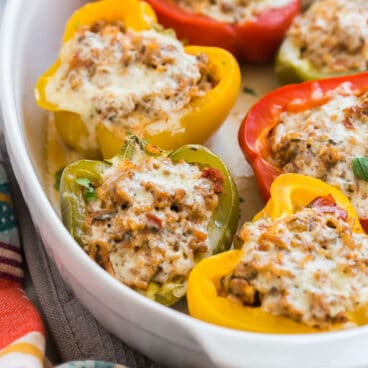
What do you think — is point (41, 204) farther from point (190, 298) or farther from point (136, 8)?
point (136, 8)

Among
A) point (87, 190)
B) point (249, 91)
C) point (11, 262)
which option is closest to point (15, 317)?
point (11, 262)

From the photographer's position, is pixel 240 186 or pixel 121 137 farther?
pixel 240 186

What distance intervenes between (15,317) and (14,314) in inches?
0.7

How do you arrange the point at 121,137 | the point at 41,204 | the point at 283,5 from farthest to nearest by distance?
the point at 283,5 → the point at 121,137 → the point at 41,204

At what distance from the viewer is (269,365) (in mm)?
1988

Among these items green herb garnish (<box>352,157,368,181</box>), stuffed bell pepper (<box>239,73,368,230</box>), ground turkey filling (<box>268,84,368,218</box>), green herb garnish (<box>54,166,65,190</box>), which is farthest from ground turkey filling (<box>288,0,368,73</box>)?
green herb garnish (<box>54,166,65,190</box>)

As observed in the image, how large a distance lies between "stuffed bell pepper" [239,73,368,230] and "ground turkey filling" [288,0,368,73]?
0.25 m

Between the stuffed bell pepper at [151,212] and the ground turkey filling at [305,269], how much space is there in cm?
19

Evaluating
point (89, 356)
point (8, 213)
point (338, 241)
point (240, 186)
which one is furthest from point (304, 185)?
point (8, 213)

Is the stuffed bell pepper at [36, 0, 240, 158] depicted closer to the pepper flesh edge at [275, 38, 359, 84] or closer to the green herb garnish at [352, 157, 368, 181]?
the pepper flesh edge at [275, 38, 359, 84]

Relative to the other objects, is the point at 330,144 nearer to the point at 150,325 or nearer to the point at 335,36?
the point at 335,36

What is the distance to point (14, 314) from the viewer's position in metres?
2.49

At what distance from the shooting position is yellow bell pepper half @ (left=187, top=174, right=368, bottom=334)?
213 cm

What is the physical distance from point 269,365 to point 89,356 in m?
0.72
